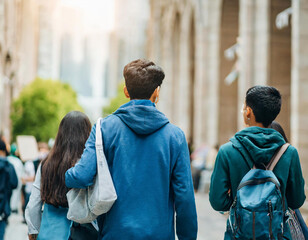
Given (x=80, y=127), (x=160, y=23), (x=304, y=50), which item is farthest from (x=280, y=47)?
(x=160, y=23)

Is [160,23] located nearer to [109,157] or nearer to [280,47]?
[280,47]

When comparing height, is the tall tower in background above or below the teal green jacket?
above

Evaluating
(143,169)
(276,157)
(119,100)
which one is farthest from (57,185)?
(119,100)

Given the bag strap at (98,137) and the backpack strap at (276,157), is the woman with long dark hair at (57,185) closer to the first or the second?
the bag strap at (98,137)

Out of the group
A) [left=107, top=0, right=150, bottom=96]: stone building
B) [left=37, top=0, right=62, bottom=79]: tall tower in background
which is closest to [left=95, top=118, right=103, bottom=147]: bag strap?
[left=37, top=0, right=62, bottom=79]: tall tower in background

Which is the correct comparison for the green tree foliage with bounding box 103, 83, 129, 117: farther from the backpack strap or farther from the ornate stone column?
the backpack strap

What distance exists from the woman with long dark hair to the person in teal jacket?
129cm

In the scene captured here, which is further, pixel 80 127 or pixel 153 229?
pixel 80 127

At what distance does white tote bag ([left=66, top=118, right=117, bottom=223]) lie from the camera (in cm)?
288

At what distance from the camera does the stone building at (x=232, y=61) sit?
41.3 feet

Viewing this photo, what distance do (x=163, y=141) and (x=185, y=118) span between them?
3093 cm

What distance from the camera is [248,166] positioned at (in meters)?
3.14

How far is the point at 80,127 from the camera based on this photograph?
3.94 metres

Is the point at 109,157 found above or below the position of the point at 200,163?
above
